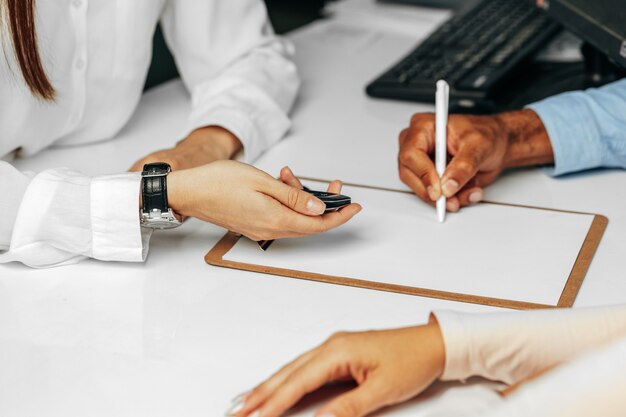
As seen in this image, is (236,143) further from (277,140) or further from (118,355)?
(118,355)

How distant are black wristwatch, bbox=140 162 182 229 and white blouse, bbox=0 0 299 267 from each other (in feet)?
0.04

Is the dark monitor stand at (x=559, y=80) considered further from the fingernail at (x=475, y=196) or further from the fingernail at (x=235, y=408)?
the fingernail at (x=235, y=408)

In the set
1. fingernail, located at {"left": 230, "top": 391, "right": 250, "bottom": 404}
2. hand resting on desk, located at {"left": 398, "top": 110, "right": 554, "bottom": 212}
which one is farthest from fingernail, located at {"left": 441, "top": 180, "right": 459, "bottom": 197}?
fingernail, located at {"left": 230, "top": 391, "right": 250, "bottom": 404}

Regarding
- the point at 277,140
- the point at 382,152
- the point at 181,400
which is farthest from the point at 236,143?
the point at 181,400

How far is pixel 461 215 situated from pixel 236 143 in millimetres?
346

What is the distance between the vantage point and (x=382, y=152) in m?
1.23

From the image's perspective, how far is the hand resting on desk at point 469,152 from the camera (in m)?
1.05

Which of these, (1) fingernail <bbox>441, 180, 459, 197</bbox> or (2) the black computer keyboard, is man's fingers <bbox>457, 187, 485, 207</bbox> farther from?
(2) the black computer keyboard

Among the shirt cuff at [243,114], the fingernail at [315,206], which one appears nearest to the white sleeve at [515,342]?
the fingernail at [315,206]

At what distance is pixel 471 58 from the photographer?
4.73 ft

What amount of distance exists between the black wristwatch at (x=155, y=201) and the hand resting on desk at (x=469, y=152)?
30cm

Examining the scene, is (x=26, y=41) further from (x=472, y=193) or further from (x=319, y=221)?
(x=472, y=193)

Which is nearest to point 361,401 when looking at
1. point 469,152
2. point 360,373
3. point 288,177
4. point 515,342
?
point 360,373

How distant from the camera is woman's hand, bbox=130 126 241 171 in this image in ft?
3.61
